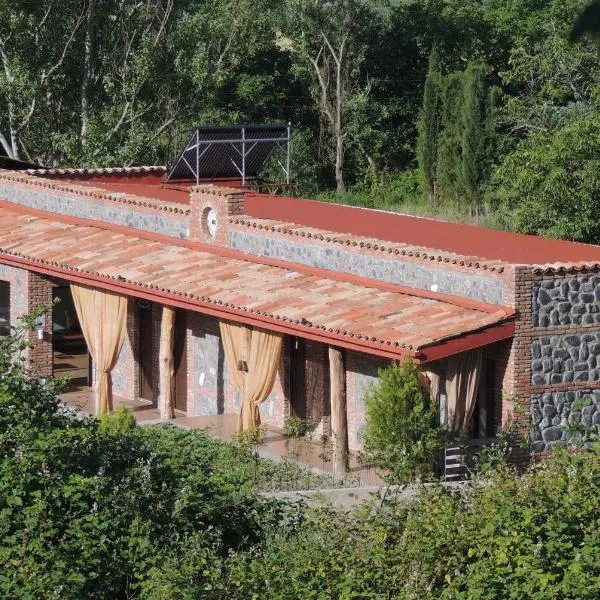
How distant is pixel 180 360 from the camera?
23.8m

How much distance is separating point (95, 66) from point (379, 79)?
11.5 meters

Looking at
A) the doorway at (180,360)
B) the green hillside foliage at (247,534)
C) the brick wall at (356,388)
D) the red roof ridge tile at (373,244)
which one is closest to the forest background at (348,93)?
the red roof ridge tile at (373,244)

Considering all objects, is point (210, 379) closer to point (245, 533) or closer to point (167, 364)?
point (167, 364)

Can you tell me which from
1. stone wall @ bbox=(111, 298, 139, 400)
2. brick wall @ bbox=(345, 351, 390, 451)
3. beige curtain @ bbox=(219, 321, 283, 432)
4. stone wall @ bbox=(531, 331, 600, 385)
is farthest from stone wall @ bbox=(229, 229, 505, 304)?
stone wall @ bbox=(111, 298, 139, 400)

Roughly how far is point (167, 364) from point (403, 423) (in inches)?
210

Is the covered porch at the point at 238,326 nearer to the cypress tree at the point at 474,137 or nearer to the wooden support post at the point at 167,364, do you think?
the wooden support post at the point at 167,364

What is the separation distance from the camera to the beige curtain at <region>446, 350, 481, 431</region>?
1847 centimetres

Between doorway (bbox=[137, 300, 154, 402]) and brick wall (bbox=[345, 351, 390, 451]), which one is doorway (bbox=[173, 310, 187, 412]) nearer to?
doorway (bbox=[137, 300, 154, 402])

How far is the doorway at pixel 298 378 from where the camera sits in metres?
21.7

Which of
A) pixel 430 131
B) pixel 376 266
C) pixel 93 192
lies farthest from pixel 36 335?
pixel 430 131

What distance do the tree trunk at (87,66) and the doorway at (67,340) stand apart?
12368 millimetres

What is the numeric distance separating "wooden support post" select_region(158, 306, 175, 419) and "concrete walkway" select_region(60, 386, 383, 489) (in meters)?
0.21

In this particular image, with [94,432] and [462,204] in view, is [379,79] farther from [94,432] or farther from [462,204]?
[94,432]

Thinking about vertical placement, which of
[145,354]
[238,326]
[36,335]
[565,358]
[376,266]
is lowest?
[145,354]
